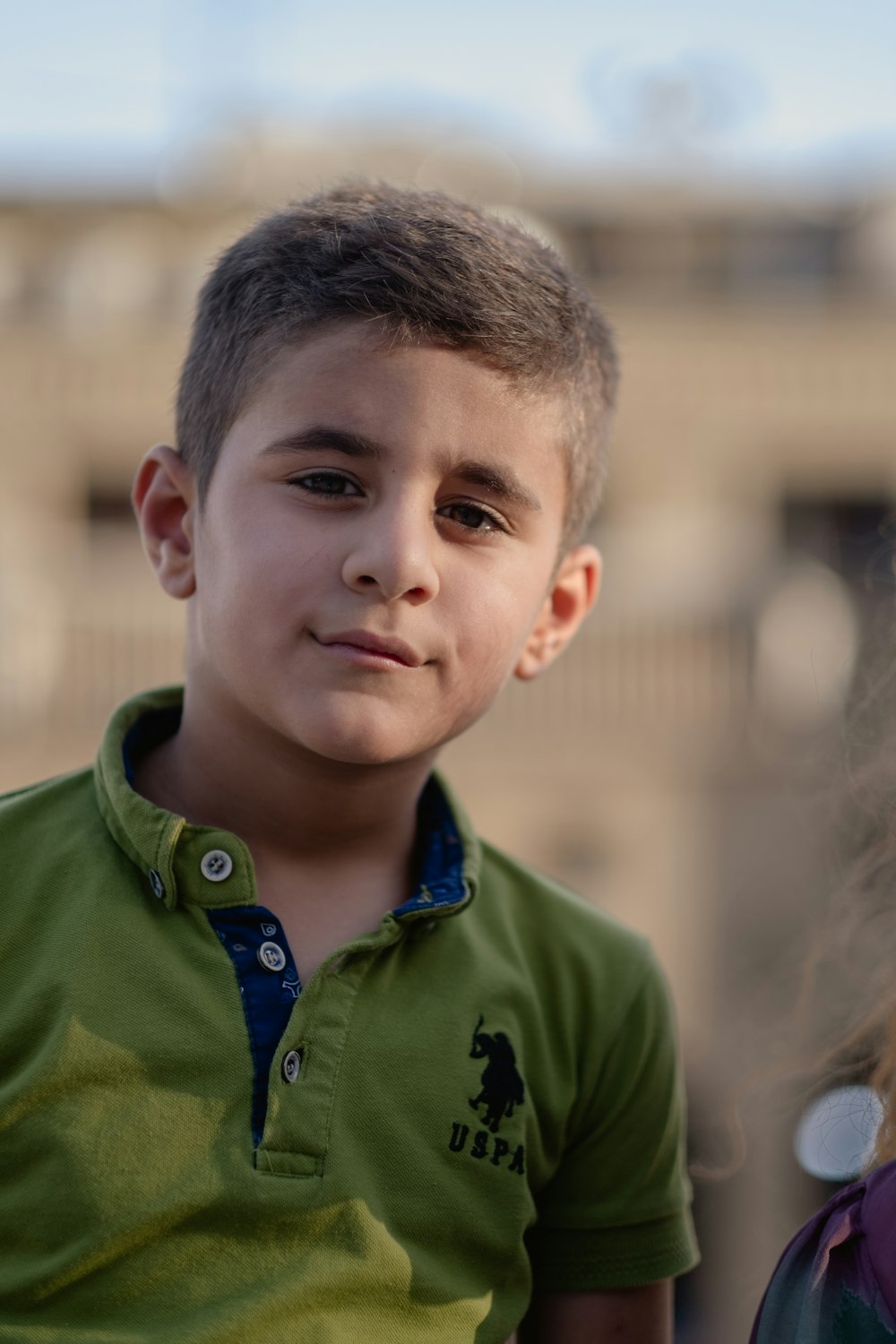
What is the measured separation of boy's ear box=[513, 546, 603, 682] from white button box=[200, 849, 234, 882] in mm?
380

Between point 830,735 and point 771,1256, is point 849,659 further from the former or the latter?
point 771,1256

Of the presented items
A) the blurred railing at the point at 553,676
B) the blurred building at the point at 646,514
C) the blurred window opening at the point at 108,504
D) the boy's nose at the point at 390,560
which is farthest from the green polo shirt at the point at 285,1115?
the blurred window opening at the point at 108,504

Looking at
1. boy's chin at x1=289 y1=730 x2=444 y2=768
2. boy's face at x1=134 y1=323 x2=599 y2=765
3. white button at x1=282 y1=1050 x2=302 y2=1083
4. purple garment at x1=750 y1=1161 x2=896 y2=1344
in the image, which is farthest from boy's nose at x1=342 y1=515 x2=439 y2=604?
purple garment at x1=750 y1=1161 x2=896 y2=1344

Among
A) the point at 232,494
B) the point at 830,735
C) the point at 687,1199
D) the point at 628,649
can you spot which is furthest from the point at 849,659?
the point at 628,649

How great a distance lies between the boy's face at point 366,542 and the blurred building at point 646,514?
8.30m

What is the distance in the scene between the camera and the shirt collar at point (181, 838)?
4.61ft

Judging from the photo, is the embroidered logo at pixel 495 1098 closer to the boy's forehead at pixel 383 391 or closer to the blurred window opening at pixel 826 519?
the boy's forehead at pixel 383 391

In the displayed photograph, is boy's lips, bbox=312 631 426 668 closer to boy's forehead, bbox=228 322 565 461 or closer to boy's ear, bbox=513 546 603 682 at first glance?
boy's forehead, bbox=228 322 565 461

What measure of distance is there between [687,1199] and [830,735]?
1.72 ft

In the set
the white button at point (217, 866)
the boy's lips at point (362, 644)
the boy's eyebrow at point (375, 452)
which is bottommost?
the white button at point (217, 866)

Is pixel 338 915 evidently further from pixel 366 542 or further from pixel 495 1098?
pixel 366 542

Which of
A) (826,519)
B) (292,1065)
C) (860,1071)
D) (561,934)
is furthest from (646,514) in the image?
(292,1065)

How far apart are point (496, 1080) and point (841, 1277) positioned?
0.36m

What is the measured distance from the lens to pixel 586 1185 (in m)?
1.58
